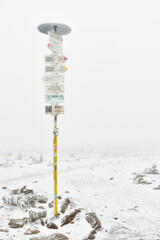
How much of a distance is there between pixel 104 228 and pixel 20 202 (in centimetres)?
315

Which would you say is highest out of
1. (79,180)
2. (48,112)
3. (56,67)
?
(56,67)

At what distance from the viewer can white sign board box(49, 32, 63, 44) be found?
5972 millimetres

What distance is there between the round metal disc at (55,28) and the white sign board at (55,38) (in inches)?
5.8

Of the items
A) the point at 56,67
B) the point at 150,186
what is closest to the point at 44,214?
the point at 56,67

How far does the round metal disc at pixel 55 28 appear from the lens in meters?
5.84

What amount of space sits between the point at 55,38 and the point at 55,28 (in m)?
0.31

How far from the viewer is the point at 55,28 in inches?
239

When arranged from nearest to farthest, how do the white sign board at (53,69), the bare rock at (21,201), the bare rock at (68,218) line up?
the bare rock at (68,218) < the white sign board at (53,69) < the bare rock at (21,201)

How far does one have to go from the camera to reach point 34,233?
16.1ft

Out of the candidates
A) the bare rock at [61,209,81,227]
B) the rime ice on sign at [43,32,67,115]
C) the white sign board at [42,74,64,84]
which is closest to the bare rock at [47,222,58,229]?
the bare rock at [61,209,81,227]

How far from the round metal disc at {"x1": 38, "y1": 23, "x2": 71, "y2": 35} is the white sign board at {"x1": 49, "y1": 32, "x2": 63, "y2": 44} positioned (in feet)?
0.48

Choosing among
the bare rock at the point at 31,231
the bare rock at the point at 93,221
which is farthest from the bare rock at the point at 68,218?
the bare rock at the point at 31,231

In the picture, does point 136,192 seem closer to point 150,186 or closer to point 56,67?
point 150,186

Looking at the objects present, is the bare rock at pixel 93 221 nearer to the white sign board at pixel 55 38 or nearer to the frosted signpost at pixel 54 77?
the frosted signpost at pixel 54 77
